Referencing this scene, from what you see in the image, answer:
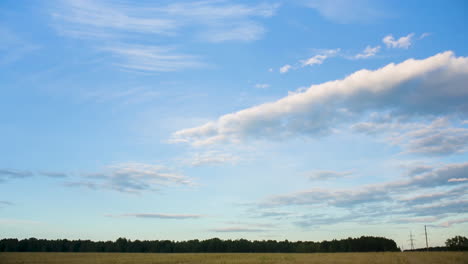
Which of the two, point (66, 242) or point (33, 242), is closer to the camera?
point (33, 242)

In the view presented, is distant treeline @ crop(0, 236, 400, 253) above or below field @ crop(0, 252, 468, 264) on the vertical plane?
below

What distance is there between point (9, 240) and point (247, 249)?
111 metres

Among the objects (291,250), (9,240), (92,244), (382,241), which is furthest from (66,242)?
(382,241)

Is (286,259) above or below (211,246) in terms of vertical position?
above

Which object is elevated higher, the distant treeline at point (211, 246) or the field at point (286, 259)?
the field at point (286, 259)

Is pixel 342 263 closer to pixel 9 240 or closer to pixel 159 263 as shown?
pixel 159 263

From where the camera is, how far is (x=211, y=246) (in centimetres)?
16825

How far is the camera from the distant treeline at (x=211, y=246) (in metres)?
164

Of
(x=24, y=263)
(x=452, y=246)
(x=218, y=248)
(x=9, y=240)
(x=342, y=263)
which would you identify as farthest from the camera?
(x=218, y=248)

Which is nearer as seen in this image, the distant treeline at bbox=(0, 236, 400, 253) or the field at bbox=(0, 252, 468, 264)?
the field at bbox=(0, 252, 468, 264)

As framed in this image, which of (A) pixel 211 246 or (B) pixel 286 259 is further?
(A) pixel 211 246

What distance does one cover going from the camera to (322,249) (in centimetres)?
16988

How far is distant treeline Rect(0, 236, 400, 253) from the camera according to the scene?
16436 cm

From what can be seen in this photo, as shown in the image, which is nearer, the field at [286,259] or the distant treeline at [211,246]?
the field at [286,259]
